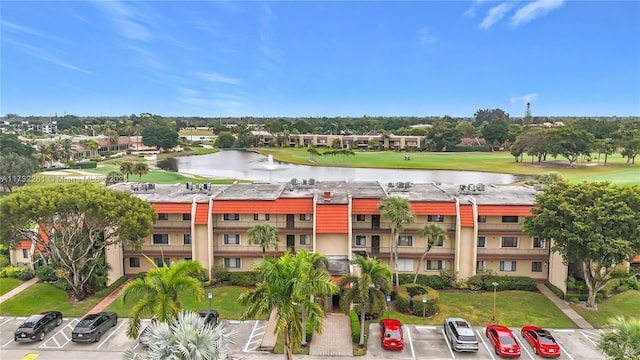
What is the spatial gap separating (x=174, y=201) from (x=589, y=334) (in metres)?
35.8

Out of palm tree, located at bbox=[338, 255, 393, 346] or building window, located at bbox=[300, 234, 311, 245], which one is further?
building window, located at bbox=[300, 234, 311, 245]

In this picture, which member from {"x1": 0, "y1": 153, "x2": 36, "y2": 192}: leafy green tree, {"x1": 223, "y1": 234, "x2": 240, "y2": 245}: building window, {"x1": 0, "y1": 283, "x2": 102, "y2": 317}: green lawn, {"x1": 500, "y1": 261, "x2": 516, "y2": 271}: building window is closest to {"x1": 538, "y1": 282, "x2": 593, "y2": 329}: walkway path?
{"x1": 500, "y1": 261, "x2": 516, "y2": 271}: building window

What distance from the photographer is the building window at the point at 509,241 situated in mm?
43750


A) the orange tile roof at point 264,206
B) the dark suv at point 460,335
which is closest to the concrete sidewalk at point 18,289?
the orange tile roof at point 264,206

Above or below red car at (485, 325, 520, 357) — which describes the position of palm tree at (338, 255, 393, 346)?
above

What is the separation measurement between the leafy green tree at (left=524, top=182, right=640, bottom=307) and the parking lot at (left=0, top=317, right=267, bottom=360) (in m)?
23.9

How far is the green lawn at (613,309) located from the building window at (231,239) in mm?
29402

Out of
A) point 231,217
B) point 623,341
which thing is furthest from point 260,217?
point 623,341

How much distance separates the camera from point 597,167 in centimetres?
13575

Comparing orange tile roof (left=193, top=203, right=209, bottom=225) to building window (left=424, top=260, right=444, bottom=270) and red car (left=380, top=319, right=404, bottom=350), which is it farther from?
building window (left=424, top=260, right=444, bottom=270)

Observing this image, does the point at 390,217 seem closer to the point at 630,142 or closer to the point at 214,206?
the point at 214,206

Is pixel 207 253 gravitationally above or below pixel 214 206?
below

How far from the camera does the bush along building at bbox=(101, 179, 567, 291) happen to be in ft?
141

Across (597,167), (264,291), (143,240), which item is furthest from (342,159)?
(264,291)
